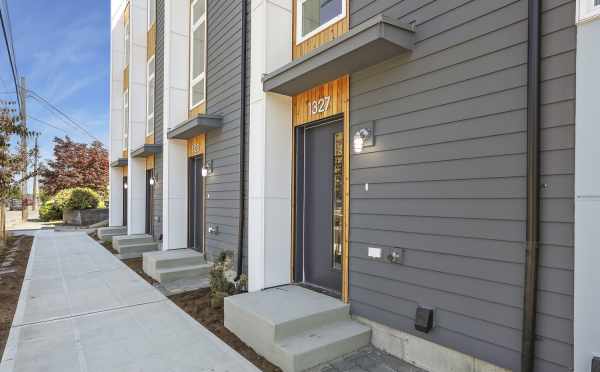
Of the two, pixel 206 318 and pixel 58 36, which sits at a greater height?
pixel 58 36

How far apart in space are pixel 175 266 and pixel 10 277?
2.93 metres

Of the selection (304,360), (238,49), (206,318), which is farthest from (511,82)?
(238,49)

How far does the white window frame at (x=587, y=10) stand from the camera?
78.9 inches

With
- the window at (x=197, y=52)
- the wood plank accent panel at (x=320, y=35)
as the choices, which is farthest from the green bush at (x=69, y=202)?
the wood plank accent panel at (x=320, y=35)

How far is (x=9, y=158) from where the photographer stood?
9188 mm

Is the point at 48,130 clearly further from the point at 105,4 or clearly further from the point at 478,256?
the point at 478,256

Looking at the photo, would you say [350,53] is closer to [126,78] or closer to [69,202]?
[126,78]

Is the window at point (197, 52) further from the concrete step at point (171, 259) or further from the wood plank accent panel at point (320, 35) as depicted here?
the concrete step at point (171, 259)

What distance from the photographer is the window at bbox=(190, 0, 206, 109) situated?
7391 millimetres

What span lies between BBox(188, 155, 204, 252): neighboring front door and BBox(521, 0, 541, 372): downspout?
6.20 m

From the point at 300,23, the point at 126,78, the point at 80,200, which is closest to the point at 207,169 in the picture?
the point at 300,23

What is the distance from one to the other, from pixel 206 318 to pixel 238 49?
415cm

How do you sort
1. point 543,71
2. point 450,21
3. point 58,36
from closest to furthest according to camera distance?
1. point 543,71
2. point 450,21
3. point 58,36

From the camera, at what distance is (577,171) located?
2.07 metres
